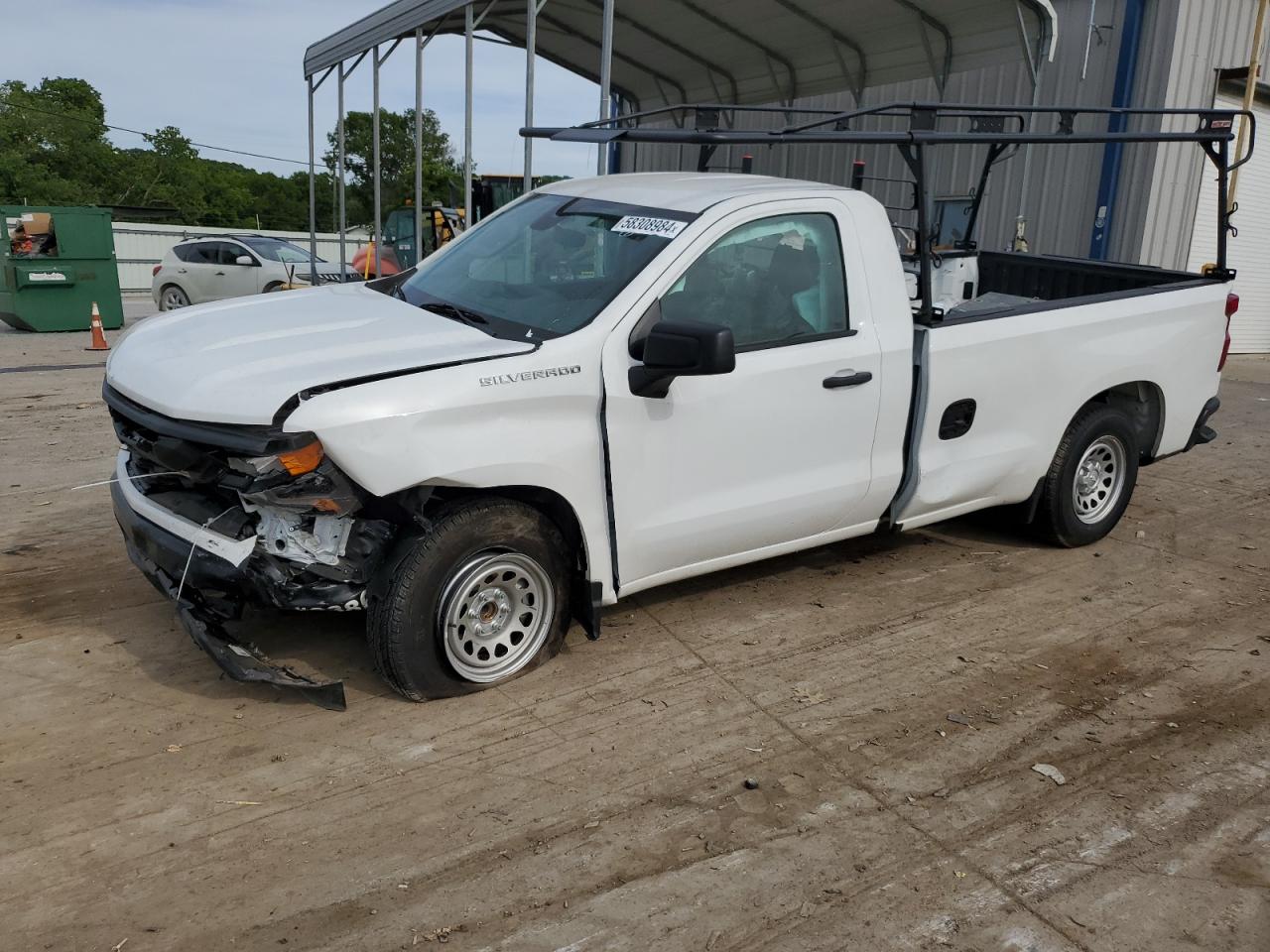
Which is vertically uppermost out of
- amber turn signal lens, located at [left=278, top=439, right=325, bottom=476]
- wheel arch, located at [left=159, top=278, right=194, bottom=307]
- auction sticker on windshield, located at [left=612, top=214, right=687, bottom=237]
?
auction sticker on windshield, located at [left=612, top=214, right=687, bottom=237]

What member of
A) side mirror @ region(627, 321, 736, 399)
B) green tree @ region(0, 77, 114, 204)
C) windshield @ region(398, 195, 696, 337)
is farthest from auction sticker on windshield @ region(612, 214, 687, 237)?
green tree @ region(0, 77, 114, 204)

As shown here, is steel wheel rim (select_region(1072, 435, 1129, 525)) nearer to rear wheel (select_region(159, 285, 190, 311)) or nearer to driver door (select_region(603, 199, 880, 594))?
driver door (select_region(603, 199, 880, 594))

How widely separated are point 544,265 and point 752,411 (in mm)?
1124

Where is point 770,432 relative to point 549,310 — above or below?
below

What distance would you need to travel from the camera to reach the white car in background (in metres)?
18.3

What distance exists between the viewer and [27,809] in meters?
3.38

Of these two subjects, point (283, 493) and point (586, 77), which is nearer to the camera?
point (283, 493)

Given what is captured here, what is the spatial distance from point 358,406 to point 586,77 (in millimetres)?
16136

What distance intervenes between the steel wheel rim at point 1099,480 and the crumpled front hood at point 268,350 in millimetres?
3606

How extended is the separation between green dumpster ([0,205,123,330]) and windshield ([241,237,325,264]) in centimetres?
226

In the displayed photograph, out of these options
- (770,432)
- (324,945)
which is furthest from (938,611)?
(324,945)

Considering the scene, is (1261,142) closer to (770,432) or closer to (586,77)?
(586,77)

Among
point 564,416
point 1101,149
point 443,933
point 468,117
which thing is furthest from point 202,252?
point 443,933

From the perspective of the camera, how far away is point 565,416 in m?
4.05
